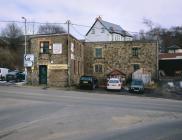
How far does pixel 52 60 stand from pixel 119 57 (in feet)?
46.3

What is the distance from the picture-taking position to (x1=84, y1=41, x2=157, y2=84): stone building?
5809 cm

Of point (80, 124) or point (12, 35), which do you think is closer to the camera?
point (80, 124)

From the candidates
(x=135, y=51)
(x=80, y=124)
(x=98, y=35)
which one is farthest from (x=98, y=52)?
(x=80, y=124)

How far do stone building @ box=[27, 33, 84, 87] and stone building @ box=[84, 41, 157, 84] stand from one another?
10.5 m

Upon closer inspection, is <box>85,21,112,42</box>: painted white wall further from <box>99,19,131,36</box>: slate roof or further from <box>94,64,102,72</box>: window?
<box>94,64,102,72</box>: window

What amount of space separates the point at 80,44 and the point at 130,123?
4041 centimetres

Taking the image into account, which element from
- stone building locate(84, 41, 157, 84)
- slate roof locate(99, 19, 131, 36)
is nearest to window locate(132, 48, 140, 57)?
stone building locate(84, 41, 157, 84)

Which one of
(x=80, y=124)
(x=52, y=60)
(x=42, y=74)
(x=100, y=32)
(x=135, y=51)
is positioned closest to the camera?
(x=80, y=124)

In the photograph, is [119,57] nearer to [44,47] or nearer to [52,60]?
[52,60]

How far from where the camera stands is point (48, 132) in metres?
14.7

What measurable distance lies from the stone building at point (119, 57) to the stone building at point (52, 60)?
10523mm

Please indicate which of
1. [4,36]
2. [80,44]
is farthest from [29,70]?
[4,36]

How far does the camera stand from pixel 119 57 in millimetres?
59344

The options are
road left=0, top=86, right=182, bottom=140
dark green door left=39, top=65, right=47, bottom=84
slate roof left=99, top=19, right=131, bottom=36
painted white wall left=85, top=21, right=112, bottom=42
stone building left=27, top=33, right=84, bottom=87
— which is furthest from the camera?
slate roof left=99, top=19, right=131, bottom=36
